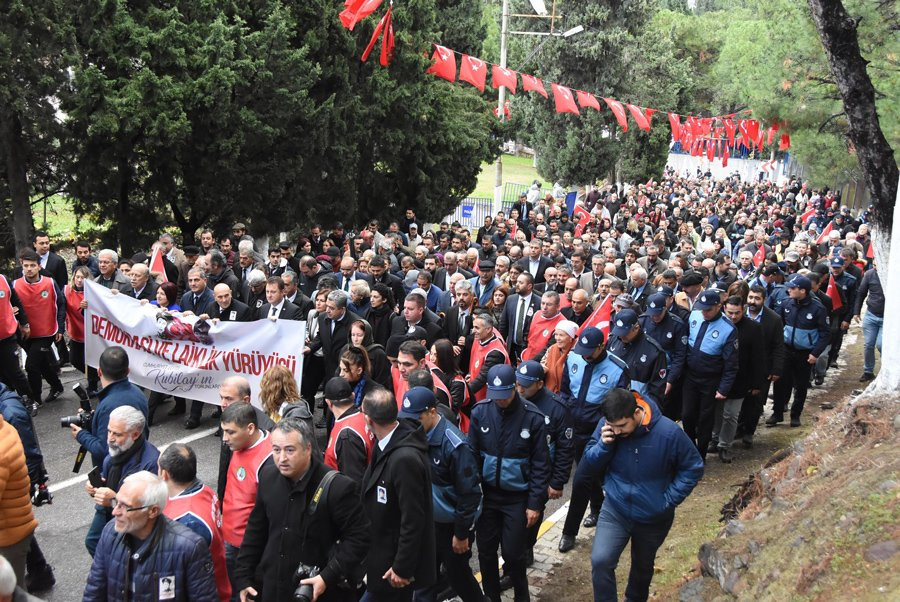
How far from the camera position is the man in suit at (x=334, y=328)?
9.10 meters

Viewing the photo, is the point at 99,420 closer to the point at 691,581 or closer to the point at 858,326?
the point at 691,581

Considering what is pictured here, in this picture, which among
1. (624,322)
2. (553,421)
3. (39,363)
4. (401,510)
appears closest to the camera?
(401,510)

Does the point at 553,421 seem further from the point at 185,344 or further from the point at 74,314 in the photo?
the point at 74,314

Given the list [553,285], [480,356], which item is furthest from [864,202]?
[480,356]

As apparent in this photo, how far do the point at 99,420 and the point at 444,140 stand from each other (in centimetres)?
1555

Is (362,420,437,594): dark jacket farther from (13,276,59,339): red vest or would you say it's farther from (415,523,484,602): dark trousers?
(13,276,59,339): red vest

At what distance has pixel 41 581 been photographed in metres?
6.52

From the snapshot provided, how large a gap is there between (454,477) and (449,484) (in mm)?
111

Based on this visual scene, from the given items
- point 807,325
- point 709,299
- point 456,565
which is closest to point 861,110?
point 807,325

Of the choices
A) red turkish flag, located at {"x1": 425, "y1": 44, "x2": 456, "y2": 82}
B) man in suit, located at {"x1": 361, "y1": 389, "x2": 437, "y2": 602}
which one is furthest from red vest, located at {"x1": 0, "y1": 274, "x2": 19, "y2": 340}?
red turkish flag, located at {"x1": 425, "y1": 44, "x2": 456, "y2": 82}

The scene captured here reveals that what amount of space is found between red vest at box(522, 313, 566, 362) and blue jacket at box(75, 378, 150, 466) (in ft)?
14.2

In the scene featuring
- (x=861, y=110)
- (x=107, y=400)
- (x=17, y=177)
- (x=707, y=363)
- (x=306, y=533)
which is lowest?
(x=707, y=363)

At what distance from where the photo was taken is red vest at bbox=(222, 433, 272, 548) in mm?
5238

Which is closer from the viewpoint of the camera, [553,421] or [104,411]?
[104,411]
